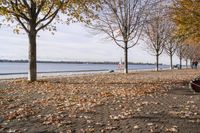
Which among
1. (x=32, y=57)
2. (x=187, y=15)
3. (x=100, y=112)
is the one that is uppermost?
(x=187, y=15)

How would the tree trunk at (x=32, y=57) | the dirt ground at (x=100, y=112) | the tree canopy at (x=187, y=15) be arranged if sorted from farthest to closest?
the tree trunk at (x=32, y=57), the tree canopy at (x=187, y=15), the dirt ground at (x=100, y=112)

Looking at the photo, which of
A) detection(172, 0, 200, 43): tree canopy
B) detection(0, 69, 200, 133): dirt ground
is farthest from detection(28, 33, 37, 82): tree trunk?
detection(172, 0, 200, 43): tree canopy

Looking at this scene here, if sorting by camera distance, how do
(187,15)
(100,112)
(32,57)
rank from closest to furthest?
(100,112)
(187,15)
(32,57)

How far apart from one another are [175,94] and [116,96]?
320 cm

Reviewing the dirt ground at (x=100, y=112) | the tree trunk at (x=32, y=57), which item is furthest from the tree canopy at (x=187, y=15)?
the tree trunk at (x=32, y=57)

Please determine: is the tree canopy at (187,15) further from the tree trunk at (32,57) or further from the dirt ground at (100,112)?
the tree trunk at (32,57)

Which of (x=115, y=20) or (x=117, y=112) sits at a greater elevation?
(x=115, y=20)

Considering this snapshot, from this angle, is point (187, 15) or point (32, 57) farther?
point (32, 57)

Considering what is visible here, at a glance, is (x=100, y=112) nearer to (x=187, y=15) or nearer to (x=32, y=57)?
(x=187, y=15)

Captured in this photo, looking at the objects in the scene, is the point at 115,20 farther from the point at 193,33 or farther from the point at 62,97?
the point at 62,97

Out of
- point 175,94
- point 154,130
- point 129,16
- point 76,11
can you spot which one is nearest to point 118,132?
point 154,130

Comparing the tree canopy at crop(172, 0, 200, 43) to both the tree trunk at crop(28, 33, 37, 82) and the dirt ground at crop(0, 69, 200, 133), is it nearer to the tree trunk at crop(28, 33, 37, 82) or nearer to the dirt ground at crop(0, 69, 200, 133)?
the dirt ground at crop(0, 69, 200, 133)

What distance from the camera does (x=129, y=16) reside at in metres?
46.2

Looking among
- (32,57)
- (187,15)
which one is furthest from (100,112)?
(32,57)
